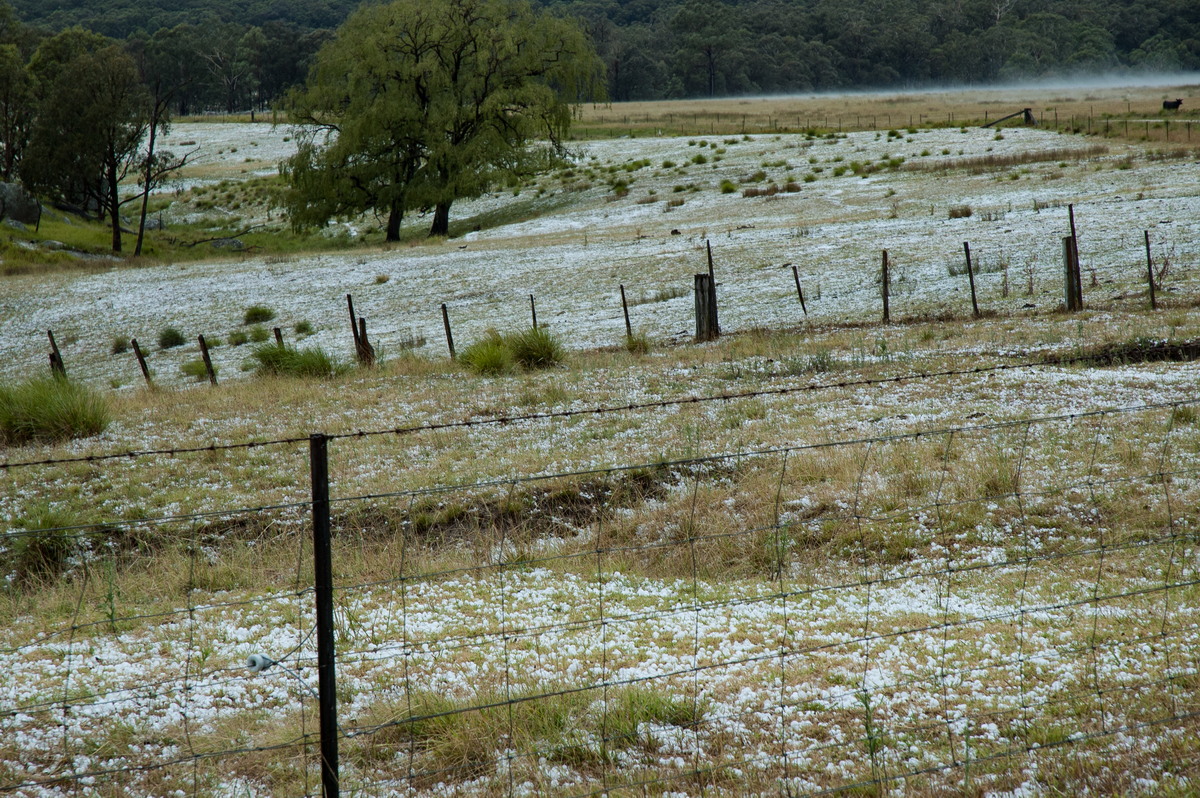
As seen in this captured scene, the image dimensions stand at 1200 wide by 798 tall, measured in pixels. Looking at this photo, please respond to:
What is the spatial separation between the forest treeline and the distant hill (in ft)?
2.82

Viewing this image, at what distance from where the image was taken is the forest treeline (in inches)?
4796

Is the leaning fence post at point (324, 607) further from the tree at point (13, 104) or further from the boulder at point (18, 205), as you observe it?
the tree at point (13, 104)

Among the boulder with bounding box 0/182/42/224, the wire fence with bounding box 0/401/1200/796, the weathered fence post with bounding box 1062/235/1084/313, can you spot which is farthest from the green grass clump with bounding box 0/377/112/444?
the boulder with bounding box 0/182/42/224

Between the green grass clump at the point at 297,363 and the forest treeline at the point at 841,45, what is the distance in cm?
10514

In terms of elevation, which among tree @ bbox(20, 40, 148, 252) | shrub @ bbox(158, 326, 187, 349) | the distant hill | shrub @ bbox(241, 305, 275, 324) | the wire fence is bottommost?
the wire fence

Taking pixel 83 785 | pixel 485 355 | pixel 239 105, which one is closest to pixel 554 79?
pixel 485 355

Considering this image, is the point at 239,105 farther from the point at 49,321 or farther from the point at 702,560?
the point at 702,560

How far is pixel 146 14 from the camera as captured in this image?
538ft

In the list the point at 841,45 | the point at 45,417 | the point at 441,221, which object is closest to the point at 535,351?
the point at 45,417

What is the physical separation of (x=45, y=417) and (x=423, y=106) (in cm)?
3165

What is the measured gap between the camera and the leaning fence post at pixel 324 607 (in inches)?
138

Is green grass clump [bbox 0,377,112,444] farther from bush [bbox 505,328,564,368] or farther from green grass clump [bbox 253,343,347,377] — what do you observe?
bush [bbox 505,328,564,368]

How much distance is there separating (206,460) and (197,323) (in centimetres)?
1702

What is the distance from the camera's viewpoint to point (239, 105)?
400 feet
